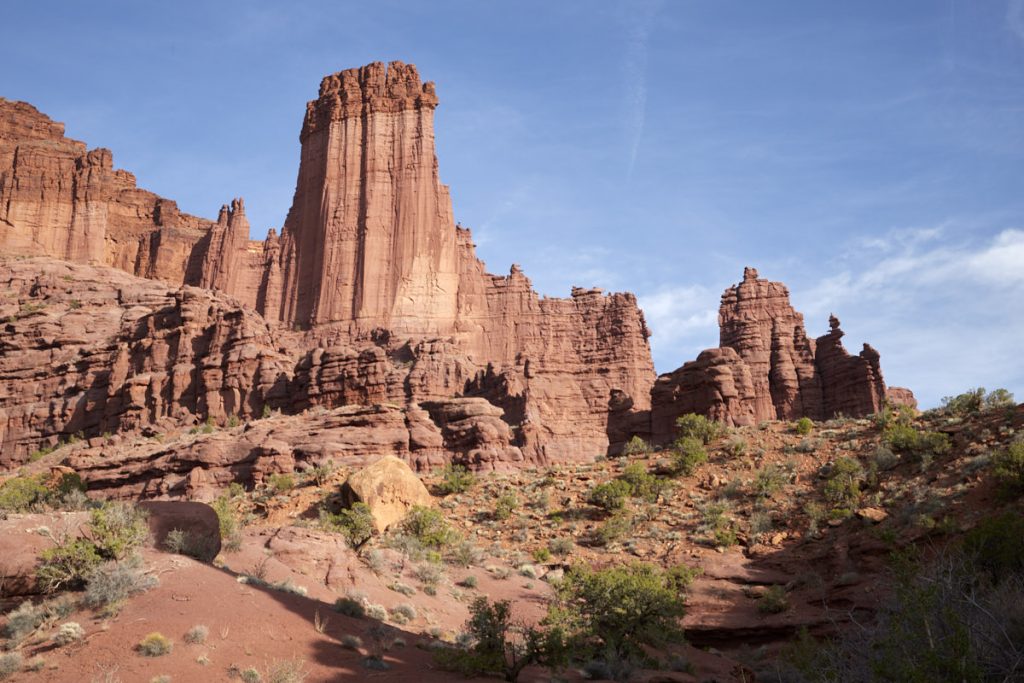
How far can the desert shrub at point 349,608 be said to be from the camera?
21.5 metres

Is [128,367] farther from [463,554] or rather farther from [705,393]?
[463,554]

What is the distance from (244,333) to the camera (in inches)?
2574

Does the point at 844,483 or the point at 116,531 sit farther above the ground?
the point at 844,483

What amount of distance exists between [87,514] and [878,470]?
2694cm

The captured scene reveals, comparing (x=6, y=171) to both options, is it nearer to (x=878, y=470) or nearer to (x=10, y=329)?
(x=10, y=329)

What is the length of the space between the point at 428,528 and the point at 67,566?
16607 millimetres

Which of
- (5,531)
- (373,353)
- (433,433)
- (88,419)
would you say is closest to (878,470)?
(433,433)

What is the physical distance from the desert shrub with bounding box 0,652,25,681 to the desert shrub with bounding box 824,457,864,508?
2592cm

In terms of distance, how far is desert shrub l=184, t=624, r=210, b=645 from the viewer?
17.0m

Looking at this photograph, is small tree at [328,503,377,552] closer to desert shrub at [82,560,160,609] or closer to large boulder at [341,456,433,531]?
large boulder at [341,456,433,531]

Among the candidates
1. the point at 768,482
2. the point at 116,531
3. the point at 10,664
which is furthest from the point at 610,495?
the point at 10,664

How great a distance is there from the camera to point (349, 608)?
21.6 m

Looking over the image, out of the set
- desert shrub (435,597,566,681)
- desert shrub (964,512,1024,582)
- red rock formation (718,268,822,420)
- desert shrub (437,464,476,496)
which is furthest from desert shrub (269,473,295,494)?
red rock formation (718,268,822,420)

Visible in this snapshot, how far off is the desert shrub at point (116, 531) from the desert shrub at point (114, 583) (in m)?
0.45
